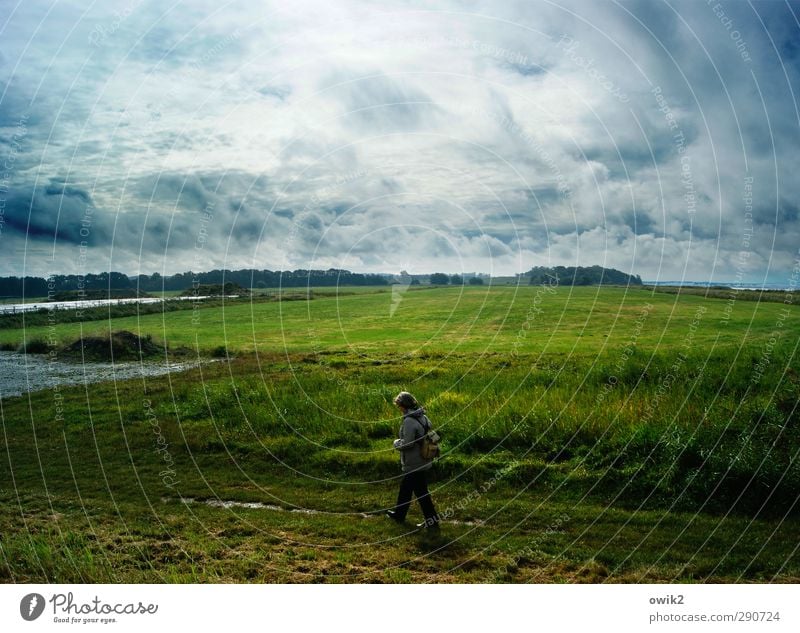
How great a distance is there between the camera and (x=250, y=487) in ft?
44.7

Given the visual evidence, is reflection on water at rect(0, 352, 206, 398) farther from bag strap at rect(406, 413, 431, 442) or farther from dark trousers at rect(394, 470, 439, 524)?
bag strap at rect(406, 413, 431, 442)

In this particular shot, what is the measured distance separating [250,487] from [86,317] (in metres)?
38.4

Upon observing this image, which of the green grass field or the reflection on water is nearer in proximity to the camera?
the green grass field

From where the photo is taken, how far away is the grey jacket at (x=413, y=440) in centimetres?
1048

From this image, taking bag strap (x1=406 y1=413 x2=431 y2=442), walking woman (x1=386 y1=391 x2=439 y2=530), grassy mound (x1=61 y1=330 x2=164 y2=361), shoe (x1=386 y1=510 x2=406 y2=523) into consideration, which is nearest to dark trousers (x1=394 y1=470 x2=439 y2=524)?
walking woman (x1=386 y1=391 x2=439 y2=530)

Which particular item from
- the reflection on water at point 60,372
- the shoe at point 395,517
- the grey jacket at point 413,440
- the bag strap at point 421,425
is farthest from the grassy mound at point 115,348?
the bag strap at point 421,425

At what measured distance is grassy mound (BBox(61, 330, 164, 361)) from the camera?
33125 mm

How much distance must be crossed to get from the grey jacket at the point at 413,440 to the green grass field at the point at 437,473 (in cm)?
Answer: 126

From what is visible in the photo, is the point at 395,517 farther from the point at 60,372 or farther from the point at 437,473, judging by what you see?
the point at 60,372

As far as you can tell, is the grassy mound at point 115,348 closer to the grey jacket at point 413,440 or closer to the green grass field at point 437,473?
the green grass field at point 437,473

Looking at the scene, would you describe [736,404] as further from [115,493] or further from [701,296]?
[701,296]

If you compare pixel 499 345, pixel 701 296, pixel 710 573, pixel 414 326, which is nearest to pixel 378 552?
pixel 710 573

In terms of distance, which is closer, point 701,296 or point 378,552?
point 378,552

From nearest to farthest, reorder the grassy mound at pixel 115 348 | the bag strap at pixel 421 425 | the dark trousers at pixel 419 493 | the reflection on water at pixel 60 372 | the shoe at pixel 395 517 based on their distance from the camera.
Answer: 1. the bag strap at pixel 421 425
2. the dark trousers at pixel 419 493
3. the shoe at pixel 395 517
4. the reflection on water at pixel 60 372
5. the grassy mound at pixel 115 348
